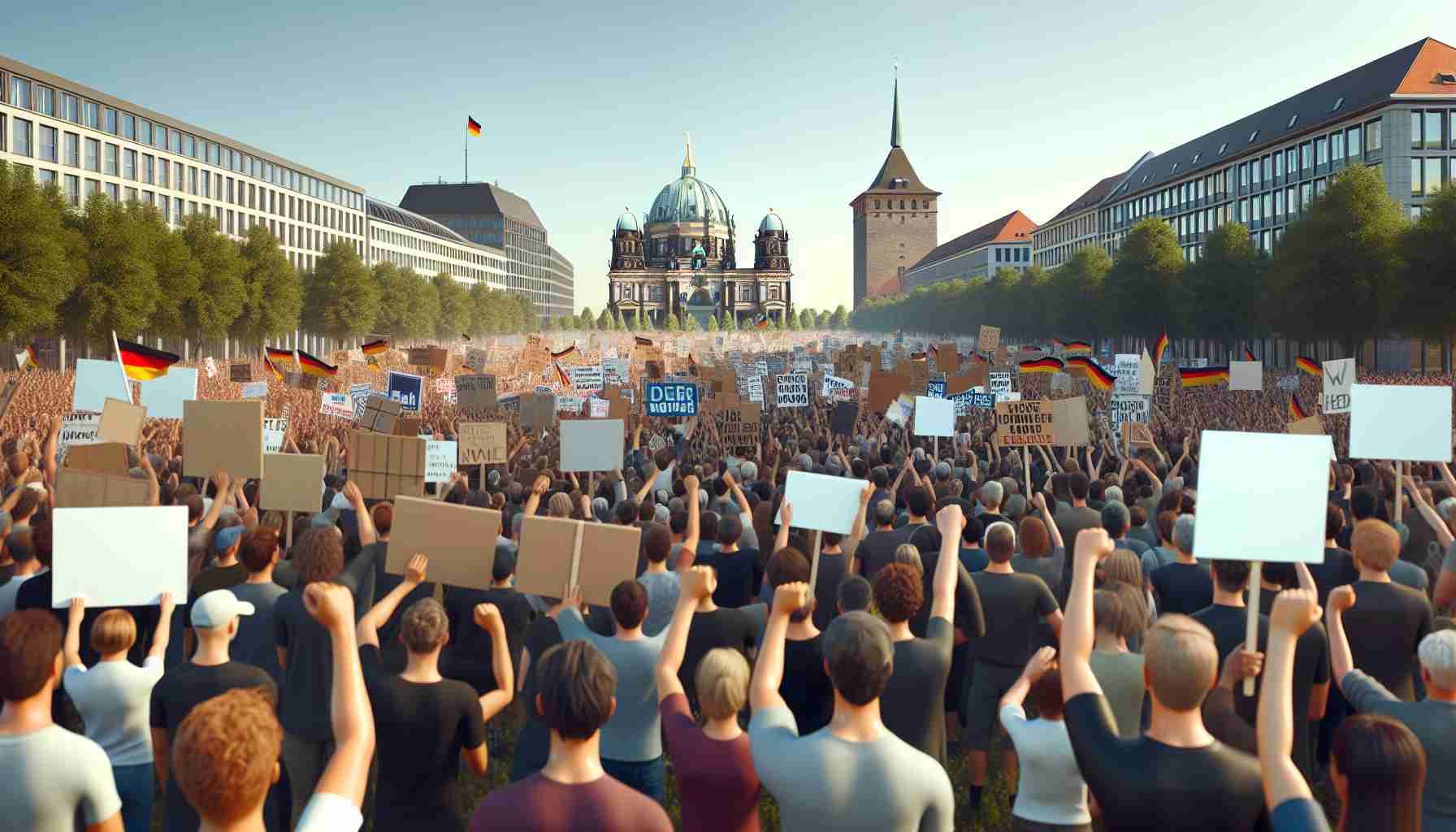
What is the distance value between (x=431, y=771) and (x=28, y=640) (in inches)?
53.0

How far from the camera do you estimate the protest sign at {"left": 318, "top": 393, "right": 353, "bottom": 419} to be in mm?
13211

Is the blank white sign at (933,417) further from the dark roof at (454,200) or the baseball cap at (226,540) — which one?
the dark roof at (454,200)

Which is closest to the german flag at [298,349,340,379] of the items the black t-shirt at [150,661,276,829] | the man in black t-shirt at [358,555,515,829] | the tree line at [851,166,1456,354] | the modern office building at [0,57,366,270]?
the black t-shirt at [150,661,276,829]

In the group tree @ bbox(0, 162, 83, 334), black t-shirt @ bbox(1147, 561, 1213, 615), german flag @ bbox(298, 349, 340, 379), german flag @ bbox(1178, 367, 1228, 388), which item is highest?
tree @ bbox(0, 162, 83, 334)

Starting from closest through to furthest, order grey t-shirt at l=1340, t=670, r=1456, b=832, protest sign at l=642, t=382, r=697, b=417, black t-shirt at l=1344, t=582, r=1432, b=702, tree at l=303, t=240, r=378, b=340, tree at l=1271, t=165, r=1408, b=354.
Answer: grey t-shirt at l=1340, t=670, r=1456, b=832, black t-shirt at l=1344, t=582, r=1432, b=702, protest sign at l=642, t=382, r=697, b=417, tree at l=1271, t=165, r=1408, b=354, tree at l=303, t=240, r=378, b=340

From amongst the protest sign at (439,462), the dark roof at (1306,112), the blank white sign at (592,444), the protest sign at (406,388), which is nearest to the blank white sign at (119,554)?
the protest sign at (439,462)

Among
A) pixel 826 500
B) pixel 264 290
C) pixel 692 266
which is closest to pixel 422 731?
pixel 826 500

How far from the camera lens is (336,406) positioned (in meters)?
13.3

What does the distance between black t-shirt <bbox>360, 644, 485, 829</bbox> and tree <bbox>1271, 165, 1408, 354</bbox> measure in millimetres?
41907

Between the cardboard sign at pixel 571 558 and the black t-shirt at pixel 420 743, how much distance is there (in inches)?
44.6

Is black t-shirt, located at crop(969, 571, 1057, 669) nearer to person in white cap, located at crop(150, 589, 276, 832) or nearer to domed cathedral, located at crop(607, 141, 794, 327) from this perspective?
person in white cap, located at crop(150, 589, 276, 832)

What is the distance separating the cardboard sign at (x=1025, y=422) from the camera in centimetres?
1156

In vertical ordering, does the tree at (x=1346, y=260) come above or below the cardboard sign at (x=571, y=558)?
above

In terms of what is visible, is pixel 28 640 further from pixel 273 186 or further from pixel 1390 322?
pixel 273 186
